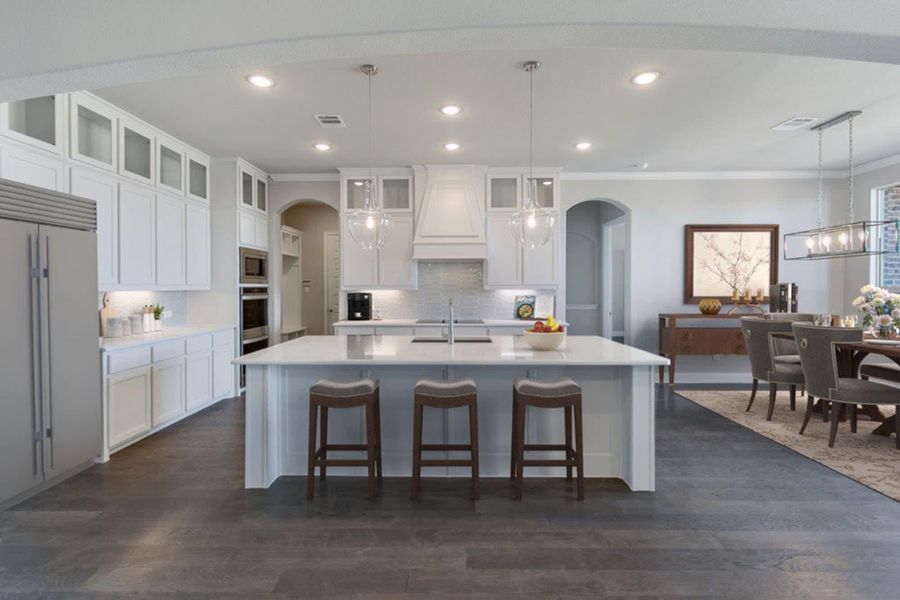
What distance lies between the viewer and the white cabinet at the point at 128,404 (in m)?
3.82

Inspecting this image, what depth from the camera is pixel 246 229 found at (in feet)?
19.6

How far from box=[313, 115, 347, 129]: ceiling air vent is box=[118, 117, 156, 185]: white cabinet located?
5.09ft

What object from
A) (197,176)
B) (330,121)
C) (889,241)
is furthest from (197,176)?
(889,241)

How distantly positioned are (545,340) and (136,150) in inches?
154

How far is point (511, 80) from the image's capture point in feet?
11.9

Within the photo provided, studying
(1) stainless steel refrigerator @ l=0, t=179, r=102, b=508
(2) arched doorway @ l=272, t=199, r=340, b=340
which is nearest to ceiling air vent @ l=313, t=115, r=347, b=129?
(1) stainless steel refrigerator @ l=0, t=179, r=102, b=508

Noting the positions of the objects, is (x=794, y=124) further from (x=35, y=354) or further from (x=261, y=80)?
(x=35, y=354)

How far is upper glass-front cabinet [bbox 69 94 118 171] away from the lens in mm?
3645

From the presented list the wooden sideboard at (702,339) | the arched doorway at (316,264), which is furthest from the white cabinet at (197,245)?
the wooden sideboard at (702,339)

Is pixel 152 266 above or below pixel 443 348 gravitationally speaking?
above

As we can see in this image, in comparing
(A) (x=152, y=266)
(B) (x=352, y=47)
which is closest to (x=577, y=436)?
(B) (x=352, y=47)

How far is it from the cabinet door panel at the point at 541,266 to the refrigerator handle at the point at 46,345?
4.67m

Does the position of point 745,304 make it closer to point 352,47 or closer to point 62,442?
point 352,47

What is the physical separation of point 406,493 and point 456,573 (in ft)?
3.08
